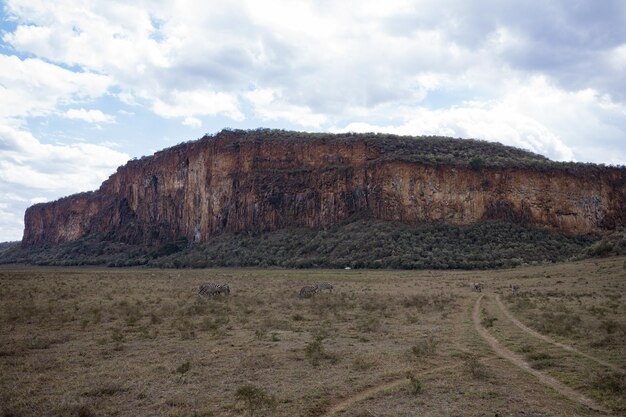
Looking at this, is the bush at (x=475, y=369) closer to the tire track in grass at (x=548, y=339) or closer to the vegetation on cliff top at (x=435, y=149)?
the tire track in grass at (x=548, y=339)

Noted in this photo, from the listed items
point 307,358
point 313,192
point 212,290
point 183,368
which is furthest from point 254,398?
point 313,192

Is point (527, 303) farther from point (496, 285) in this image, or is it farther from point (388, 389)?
point (388, 389)

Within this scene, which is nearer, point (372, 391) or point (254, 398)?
point (254, 398)

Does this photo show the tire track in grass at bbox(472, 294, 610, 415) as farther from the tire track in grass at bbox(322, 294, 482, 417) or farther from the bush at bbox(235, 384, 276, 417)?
the bush at bbox(235, 384, 276, 417)

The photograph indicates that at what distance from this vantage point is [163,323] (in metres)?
18.1

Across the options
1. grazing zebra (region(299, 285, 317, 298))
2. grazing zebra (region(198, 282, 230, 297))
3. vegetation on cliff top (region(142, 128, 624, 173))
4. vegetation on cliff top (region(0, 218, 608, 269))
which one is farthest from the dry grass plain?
vegetation on cliff top (region(142, 128, 624, 173))

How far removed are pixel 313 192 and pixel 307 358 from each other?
65649 millimetres

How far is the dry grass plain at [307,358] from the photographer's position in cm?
855

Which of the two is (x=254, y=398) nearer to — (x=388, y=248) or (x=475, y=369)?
(x=475, y=369)

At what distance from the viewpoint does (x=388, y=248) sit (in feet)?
192

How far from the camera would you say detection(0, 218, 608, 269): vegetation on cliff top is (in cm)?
5366

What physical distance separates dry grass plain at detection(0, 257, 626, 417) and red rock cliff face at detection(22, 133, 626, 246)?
1671 inches

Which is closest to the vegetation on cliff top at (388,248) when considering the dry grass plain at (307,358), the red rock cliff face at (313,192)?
the red rock cliff face at (313,192)

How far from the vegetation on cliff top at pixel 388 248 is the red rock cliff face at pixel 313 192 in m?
2.89
